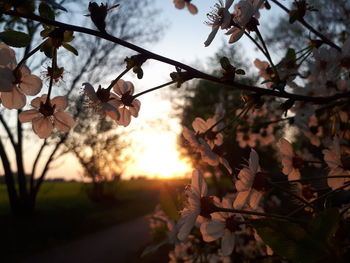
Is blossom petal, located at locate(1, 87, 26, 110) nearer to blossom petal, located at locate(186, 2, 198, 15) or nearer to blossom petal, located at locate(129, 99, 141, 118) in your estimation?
blossom petal, located at locate(129, 99, 141, 118)

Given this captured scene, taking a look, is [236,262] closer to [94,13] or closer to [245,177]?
[245,177]

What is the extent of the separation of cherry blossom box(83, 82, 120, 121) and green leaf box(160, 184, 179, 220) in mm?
442

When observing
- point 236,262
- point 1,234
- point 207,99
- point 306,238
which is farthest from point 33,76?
point 207,99

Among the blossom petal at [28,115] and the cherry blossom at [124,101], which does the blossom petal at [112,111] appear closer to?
the cherry blossom at [124,101]

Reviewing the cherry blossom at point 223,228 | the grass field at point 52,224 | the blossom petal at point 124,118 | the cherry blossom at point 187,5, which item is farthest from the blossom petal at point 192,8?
the grass field at point 52,224

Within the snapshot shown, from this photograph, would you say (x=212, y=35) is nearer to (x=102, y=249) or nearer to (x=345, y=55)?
(x=345, y=55)

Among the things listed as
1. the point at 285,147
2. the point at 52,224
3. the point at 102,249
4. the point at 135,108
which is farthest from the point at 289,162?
the point at 52,224

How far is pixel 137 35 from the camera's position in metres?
10.7

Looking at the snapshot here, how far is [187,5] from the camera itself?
1219 mm

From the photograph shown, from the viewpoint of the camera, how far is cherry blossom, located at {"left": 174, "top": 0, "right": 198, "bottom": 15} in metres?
1.19

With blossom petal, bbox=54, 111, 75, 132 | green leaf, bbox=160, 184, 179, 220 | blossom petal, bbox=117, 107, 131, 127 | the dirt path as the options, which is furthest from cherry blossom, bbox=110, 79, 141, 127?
the dirt path

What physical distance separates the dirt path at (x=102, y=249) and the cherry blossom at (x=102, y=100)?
183 inches

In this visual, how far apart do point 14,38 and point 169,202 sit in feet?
2.29

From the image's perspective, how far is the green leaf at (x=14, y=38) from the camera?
60cm
